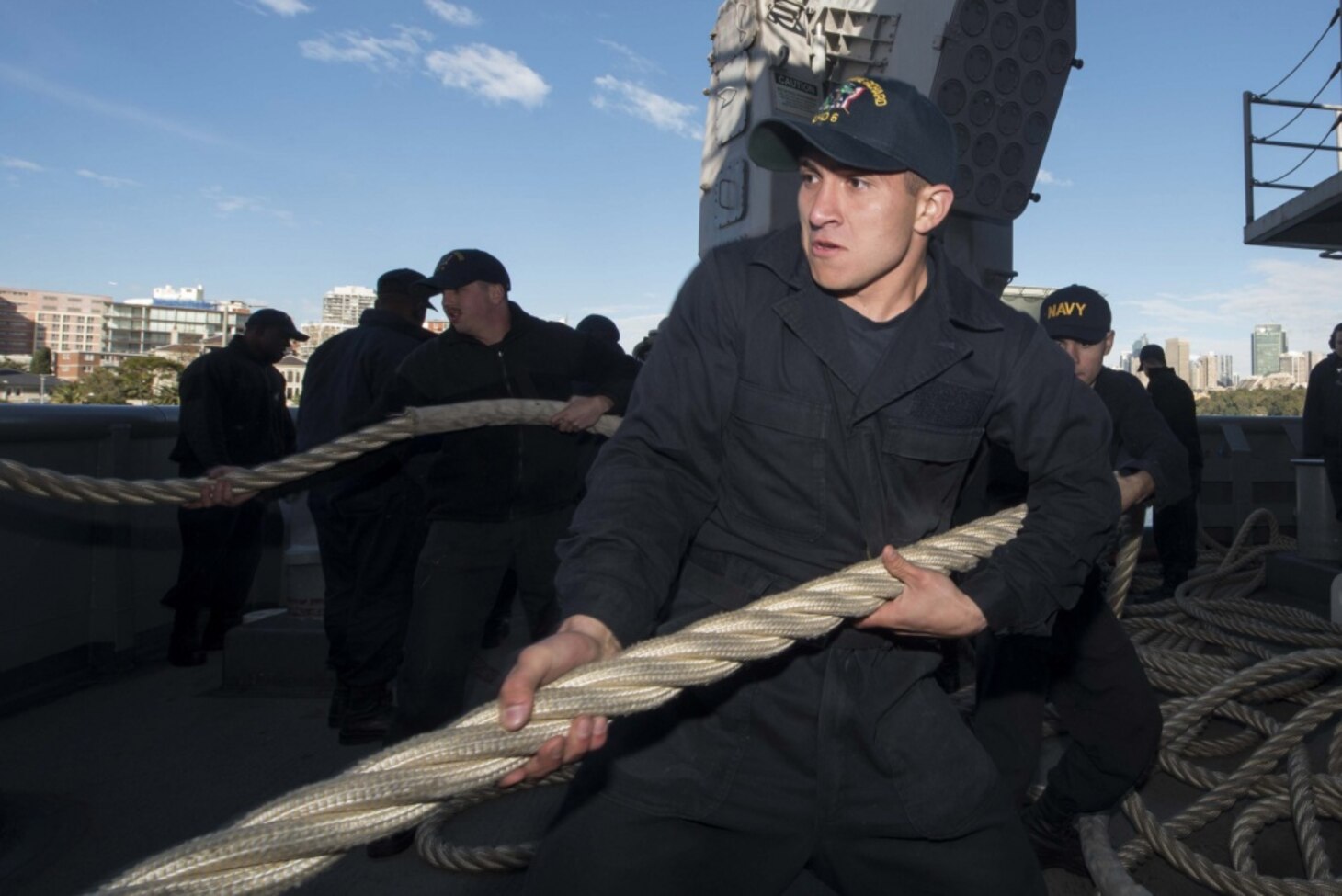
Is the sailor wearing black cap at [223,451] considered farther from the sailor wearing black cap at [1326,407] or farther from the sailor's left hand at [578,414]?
the sailor wearing black cap at [1326,407]

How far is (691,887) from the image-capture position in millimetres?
1505

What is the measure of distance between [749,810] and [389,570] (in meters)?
3.10

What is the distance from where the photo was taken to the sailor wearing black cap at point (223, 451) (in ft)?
17.2

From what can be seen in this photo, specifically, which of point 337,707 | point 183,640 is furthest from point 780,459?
point 183,640

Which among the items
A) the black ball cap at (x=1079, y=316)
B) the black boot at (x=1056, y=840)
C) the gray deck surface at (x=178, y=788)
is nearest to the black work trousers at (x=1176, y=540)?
the gray deck surface at (x=178, y=788)

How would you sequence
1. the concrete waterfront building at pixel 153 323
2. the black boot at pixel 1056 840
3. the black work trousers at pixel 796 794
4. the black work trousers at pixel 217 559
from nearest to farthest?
the black work trousers at pixel 796 794 → the black boot at pixel 1056 840 → the black work trousers at pixel 217 559 → the concrete waterfront building at pixel 153 323

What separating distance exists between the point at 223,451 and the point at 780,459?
4428mm

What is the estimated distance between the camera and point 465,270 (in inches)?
147

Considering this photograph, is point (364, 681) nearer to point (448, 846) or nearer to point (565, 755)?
point (448, 846)

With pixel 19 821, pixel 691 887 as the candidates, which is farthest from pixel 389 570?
pixel 691 887

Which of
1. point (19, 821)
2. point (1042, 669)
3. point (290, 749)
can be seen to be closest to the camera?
point (1042, 669)

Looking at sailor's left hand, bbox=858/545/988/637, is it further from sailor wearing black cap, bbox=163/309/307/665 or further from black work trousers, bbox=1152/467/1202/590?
black work trousers, bbox=1152/467/1202/590

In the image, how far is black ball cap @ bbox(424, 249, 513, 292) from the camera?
12.2 feet

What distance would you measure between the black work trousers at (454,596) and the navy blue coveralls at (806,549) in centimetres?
185
